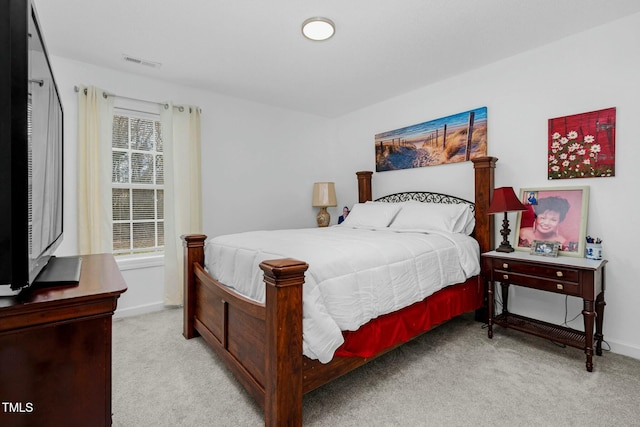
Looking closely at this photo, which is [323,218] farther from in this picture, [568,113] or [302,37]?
[568,113]

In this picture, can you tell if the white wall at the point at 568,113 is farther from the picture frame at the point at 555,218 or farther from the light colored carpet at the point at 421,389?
the light colored carpet at the point at 421,389

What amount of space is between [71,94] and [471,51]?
3.69 meters

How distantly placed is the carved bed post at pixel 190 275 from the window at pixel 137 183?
115 centimetres

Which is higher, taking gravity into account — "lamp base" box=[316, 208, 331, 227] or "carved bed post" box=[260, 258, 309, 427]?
"lamp base" box=[316, 208, 331, 227]

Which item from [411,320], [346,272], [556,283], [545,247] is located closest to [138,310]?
[346,272]

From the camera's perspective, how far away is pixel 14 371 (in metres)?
0.83

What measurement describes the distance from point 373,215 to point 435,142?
1.08 metres

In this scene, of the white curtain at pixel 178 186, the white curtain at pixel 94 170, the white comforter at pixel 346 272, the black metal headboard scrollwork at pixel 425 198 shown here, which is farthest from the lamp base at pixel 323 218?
the white curtain at pixel 94 170

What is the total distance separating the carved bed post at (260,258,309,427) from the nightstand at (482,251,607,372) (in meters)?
1.85

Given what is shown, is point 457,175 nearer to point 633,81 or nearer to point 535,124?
point 535,124

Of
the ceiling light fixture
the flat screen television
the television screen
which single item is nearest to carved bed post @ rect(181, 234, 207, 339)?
the television screen

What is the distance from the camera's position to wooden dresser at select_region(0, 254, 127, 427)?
2.68 feet

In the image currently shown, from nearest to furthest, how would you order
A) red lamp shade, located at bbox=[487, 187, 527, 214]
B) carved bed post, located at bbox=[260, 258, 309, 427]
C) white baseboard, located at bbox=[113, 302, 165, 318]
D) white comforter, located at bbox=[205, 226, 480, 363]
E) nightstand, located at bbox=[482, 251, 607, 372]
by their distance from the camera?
carved bed post, located at bbox=[260, 258, 309, 427], white comforter, located at bbox=[205, 226, 480, 363], nightstand, located at bbox=[482, 251, 607, 372], red lamp shade, located at bbox=[487, 187, 527, 214], white baseboard, located at bbox=[113, 302, 165, 318]

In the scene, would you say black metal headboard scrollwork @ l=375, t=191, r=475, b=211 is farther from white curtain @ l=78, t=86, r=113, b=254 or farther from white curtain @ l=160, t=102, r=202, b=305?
white curtain @ l=78, t=86, r=113, b=254
